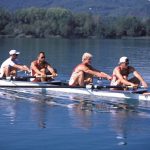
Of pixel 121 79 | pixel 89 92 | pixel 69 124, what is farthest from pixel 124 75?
pixel 69 124

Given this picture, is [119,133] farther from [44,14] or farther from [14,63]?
[44,14]

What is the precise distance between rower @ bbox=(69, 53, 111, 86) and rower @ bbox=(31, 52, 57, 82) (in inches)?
99.8

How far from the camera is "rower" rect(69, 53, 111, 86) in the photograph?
2225 centimetres

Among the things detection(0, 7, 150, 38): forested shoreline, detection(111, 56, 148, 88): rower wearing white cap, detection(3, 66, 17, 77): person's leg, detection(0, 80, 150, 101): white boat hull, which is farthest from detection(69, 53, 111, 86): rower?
detection(0, 7, 150, 38): forested shoreline

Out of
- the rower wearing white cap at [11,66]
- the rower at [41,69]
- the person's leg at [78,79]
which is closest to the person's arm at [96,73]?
the person's leg at [78,79]

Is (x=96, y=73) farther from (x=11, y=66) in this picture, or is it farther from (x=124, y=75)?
(x=11, y=66)

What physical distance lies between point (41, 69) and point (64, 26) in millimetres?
109003

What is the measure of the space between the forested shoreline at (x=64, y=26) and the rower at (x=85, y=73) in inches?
4390

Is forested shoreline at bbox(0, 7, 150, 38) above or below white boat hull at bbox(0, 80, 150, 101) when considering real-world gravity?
above

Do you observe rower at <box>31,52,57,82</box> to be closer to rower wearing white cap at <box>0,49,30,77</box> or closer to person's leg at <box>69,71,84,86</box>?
rower wearing white cap at <box>0,49,30,77</box>

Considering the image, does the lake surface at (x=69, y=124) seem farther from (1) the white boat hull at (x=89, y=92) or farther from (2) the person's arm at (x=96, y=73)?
(2) the person's arm at (x=96, y=73)

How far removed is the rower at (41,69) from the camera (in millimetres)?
25122

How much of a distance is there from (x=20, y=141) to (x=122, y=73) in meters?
7.58

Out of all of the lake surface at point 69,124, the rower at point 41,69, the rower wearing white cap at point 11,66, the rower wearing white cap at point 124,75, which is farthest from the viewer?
the rower wearing white cap at point 11,66
